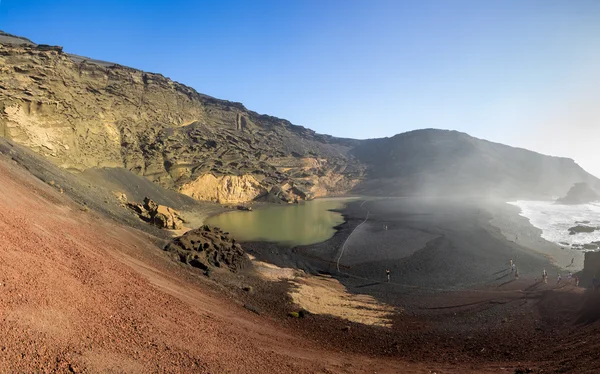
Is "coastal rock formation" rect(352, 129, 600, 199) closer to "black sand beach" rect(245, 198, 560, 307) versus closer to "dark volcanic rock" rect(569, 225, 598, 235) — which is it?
"dark volcanic rock" rect(569, 225, 598, 235)

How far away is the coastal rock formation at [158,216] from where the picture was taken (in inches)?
1238

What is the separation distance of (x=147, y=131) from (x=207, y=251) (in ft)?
160

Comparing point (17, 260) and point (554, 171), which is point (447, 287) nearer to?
point (17, 260)

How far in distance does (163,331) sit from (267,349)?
3393 millimetres

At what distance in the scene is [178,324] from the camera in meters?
8.84

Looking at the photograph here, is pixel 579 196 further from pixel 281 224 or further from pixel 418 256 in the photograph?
pixel 281 224

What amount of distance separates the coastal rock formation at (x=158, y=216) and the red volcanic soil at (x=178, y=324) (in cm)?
1317

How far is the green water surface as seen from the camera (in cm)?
3847

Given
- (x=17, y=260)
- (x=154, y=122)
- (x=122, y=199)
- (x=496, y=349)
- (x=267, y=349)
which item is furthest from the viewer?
(x=154, y=122)

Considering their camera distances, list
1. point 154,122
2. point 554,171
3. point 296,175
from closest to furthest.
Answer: point 154,122 → point 296,175 → point 554,171

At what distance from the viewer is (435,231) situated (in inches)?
1622

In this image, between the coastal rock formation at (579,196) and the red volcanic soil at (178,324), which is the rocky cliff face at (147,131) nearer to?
the red volcanic soil at (178,324)

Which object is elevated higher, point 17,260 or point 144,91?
point 144,91

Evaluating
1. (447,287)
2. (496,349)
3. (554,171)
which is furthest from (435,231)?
(554,171)
